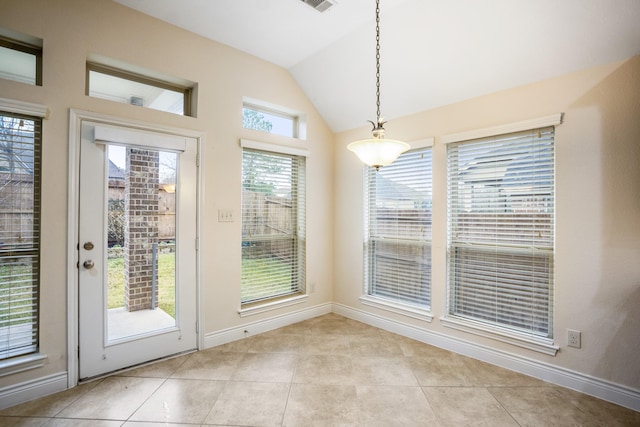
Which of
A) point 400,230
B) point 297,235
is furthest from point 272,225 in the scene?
point 400,230

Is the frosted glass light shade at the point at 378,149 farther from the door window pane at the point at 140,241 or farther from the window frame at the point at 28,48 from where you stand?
the window frame at the point at 28,48

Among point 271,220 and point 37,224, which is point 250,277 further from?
point 37,224

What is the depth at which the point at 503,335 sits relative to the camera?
2717 mm

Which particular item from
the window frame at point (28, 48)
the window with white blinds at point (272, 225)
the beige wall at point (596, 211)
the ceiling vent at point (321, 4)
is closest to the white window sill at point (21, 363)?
the window with white blinds at point (272, 225)

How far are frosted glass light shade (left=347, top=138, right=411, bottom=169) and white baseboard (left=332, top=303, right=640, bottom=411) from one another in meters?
2.12

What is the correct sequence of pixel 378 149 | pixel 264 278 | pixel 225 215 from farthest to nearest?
pixel 264 278 → pixel 225 215 → pixel 378 149

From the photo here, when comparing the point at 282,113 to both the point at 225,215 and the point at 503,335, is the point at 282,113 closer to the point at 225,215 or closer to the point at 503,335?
the point at 225,215

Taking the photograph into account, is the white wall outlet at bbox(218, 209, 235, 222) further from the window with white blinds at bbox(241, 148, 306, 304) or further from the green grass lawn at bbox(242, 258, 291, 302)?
the green grass lawn at bbox(242, 258, 291, 302)

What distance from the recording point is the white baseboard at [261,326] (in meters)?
3.11

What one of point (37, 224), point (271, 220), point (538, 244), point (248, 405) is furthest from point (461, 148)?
point (37, 224)

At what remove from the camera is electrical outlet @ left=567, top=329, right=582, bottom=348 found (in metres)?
2.35

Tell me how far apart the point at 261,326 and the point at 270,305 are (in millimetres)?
244

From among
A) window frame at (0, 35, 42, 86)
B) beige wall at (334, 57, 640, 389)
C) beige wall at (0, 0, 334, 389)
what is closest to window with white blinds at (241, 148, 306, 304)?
beige wall at (0, 0, 334, 389)

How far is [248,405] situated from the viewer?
2.15m
